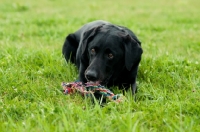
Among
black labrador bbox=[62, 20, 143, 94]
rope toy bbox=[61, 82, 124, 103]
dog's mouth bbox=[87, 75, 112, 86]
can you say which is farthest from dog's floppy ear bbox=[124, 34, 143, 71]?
rope toy bbox=[61, 82, 124, 103]

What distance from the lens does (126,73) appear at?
14.8ft

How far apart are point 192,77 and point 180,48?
2254mm

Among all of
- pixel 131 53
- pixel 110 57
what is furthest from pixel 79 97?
pixel 131 53

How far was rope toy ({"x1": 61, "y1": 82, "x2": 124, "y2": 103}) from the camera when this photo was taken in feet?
12.6

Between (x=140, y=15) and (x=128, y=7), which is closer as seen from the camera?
(x=140, y=15)

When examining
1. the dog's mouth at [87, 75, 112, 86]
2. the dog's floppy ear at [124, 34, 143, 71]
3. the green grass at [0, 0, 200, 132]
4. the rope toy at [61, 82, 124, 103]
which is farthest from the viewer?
the dog's floppy ear at [124, 34, 143, 71]

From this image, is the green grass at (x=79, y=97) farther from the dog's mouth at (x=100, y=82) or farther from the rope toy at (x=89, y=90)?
the dog's mouth at (x=100, y=82)

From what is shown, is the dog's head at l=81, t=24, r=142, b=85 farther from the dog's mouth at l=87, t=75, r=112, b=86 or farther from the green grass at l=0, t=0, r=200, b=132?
the green grass at l=0, t=0, r=200, b=132

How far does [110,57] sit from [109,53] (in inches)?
2.0

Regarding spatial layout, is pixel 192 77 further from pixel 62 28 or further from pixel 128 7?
pixel 128 7

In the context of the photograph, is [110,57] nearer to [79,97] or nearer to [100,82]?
[100,82]

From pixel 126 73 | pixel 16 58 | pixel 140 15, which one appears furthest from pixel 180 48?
pixel 140 15

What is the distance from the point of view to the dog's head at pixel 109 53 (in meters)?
4.13

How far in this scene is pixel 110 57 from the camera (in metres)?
4.20
